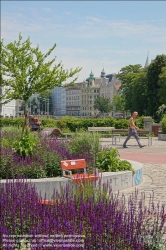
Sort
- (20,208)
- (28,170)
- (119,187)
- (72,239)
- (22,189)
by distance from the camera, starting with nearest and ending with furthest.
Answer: (72,239) < (20,208) < (22,189) < (28,170) < (119,187)

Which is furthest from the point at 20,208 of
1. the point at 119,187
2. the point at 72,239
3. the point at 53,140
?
the point at 53,140

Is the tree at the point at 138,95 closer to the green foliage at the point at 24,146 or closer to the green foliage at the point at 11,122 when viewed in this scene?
the green foliage at the point at 11,122

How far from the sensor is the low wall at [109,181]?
7.84 m

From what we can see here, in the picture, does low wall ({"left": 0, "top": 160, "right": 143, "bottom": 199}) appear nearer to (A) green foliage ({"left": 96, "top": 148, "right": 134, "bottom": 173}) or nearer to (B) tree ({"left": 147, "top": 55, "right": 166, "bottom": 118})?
(A) green foliage ({"left": 96, "top": 148, "right": 134, "bottom": 173})

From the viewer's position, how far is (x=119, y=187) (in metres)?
9.04

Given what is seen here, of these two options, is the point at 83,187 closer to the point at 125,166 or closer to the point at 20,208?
the point at 20,208

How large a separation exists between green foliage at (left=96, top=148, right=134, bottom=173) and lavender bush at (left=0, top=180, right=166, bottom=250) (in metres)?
4.51

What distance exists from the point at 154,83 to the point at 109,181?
57073 millimetres

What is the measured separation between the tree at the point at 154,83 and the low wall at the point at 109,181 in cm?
5343

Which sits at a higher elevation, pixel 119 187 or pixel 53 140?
pixel 53 140

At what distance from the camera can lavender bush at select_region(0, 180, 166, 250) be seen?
3.67 m

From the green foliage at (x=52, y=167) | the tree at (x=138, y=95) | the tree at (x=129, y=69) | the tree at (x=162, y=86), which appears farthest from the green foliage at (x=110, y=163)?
the tree at (x=129, y=69)

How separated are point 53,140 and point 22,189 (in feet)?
20.2

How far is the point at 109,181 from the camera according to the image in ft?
27.8
